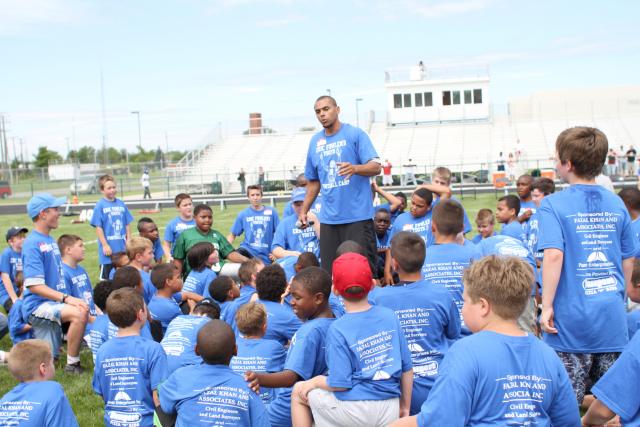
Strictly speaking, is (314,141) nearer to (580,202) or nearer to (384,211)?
(384,211)

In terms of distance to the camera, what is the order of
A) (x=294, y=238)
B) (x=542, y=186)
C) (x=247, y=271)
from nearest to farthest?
1. (x=247, y=271)
2. (x=294, y=238)
3. (x=542, y=186)

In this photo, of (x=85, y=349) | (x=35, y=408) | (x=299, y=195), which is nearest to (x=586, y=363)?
(x=35, y=408)

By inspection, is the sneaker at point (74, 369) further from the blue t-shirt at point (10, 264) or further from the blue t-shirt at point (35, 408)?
the blue t-shirt at point (35, 408)

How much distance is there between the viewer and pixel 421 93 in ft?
184

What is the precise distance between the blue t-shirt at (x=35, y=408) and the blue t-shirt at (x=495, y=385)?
2.34 meters

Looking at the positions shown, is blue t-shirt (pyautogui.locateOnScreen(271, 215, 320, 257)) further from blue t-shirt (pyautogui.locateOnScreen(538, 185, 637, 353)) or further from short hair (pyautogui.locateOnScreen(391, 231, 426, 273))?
blue t-shirt (pyautogui.locateOnScreen(538, 185, 637, 353))

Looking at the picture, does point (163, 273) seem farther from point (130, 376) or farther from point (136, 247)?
point (130, 376)

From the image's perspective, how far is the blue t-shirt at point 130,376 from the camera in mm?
4645

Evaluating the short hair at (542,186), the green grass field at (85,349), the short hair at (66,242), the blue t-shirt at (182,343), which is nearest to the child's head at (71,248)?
the short hair at (66,242)

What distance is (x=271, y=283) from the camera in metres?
5.26

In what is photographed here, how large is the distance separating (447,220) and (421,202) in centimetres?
278

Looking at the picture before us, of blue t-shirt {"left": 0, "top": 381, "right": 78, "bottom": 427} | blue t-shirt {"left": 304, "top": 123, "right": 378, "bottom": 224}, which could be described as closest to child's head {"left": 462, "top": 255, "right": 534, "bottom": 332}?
blue t-shirt {"left": 0, "top": 381, "right": 78, "bottom": 427}

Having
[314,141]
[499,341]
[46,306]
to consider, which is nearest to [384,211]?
[314,141]

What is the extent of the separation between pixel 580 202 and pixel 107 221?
8.22m
